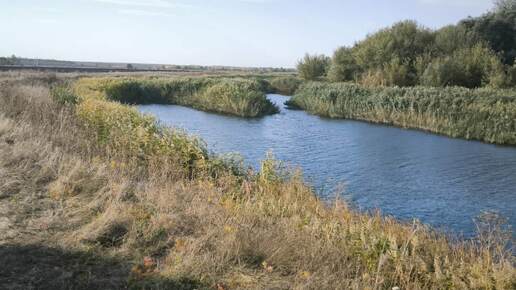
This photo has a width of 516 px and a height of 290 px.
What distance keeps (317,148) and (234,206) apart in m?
12.0

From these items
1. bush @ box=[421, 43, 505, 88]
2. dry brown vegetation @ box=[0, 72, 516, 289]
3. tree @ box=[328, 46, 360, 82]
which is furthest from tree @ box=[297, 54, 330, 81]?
dry brown vegetation @ box=[0, 72, 516, 289]

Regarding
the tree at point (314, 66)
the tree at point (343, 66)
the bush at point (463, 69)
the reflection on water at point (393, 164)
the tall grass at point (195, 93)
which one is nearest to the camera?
the reflection on water at point (393, 164)

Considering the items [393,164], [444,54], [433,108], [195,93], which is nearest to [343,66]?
[444,54]

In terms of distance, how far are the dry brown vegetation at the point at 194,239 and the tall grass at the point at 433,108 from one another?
15.5 metres

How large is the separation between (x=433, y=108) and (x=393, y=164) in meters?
10.1

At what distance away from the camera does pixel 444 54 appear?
3116cm

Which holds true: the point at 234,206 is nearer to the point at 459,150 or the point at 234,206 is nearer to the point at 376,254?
the point at 376,254

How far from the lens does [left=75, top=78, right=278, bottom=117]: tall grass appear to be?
105 feet

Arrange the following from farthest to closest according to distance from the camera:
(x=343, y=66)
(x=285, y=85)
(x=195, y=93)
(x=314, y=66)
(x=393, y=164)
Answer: (x=285, y=85)
(x=314, y=66)
(x=195, y=93)
(x=343, y=66)
(x=393, y=164)

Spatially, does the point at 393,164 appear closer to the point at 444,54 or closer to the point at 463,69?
the point at 463,69

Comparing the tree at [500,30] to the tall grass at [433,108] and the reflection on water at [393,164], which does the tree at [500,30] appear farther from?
the reflection on water at [393,164]

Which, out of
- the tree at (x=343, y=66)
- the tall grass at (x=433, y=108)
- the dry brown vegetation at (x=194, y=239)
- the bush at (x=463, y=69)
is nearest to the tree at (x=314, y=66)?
the tree at (x=343, y=66)

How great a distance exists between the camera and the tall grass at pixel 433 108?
21.6 metres

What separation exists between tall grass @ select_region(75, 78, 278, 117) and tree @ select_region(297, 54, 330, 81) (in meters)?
6.95
